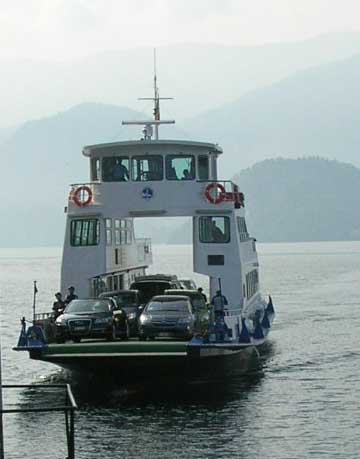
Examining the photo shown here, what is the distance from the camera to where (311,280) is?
364 ft

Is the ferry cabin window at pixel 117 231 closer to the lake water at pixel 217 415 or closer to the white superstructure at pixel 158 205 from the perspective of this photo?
the white superstructure at pixel 158 205

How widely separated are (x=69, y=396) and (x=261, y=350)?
27.5m

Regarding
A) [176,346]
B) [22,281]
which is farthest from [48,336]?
[22,281]

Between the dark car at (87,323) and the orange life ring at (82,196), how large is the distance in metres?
5.00

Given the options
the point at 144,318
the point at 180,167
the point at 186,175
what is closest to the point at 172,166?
the point at 180,167

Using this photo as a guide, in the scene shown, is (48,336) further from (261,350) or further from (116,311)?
(261,350)

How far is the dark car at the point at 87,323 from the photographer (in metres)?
30.9

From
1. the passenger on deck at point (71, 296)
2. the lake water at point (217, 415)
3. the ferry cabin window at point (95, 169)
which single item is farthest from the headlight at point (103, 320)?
the ferry cabin window at point (95, 169)

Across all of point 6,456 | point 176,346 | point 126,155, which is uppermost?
point 126,155

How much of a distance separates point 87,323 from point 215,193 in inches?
282

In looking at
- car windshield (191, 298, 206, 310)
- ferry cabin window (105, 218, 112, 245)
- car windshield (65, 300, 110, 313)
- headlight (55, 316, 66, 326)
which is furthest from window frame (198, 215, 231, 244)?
headlight (55, 316, 66, 326)

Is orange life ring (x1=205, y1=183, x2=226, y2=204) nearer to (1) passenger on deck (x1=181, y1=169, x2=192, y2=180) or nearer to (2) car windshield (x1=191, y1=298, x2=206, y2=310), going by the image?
(1) passenger on deck (x1=181, y1=169, x2=192, y2=180)

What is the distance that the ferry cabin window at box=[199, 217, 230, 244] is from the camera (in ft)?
116

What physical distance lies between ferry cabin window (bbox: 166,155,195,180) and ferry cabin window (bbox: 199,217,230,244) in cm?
164
